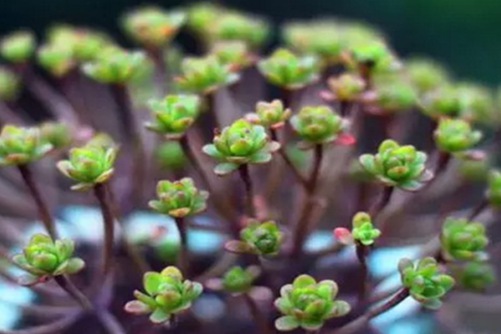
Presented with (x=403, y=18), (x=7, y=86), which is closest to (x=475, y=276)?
(x=7, y=86)

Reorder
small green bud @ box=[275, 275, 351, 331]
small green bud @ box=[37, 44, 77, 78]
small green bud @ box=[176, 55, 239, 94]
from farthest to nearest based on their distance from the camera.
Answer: small green bud @ box=[37, 44, 77, 78], small green bud @ box=[176, 55, 239, 94], small green bud @ box=[275, 275, 351, 331]

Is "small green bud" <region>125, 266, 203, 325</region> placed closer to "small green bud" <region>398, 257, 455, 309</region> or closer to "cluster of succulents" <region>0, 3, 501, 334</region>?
"cluster of succulents" <region>0, 3, 501, 334</region>

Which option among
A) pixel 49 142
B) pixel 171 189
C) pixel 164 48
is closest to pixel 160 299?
pixel 171 189

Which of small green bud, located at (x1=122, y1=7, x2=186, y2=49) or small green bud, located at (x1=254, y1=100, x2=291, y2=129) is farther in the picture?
small green bud, located at (x1=122, y1=7, x2=186, y2=49)

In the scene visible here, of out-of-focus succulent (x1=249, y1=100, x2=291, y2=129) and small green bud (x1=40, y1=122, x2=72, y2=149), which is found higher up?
out-of-focus succulent (x1=249, y1=100, x2=291, y2=129)

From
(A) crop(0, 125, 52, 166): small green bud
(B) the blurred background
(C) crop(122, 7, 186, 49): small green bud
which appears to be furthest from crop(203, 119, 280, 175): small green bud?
(B) the blurred background

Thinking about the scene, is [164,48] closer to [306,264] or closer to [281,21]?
[306,264]
